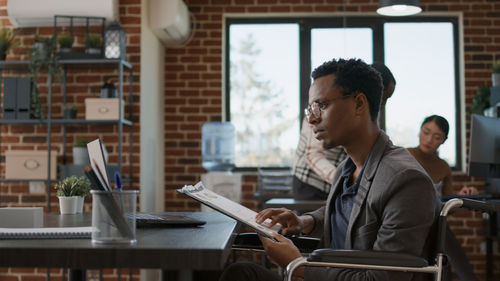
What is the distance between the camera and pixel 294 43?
5430 mm

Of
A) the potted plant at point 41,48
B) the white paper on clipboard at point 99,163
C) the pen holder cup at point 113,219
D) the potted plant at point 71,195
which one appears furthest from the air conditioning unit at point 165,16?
the pen holder cup at point 113,219

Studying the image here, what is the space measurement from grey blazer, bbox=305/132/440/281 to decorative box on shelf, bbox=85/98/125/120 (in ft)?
8.87

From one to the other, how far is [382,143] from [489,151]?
6.04ft

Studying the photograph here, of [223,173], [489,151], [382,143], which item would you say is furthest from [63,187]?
[223,173]

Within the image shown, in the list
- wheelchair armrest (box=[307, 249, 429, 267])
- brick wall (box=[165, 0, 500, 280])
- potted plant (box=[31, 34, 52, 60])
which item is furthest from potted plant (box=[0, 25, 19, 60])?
wheelchair armrest (box=[307, 249, 429, 267])

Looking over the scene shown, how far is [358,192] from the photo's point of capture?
157cm

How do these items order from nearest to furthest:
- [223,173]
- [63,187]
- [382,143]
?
[382,143] → [63,187] → [223,173]

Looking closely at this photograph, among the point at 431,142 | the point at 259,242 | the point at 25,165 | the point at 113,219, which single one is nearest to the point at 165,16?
the point at 25,165

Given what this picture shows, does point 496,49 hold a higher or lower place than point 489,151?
higher

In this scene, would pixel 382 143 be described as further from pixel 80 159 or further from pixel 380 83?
pixel 80 159

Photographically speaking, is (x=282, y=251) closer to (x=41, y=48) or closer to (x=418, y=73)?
(x=41, y=48)

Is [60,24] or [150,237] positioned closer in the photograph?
[150,237]

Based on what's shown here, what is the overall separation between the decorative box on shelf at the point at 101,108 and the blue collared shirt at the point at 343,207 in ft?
8.07

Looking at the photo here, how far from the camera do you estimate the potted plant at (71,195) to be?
6.62 feet
